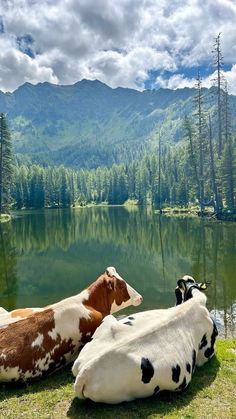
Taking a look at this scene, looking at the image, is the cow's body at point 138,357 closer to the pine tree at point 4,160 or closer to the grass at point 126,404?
the grass at point 126,404

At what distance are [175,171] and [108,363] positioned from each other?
119819 millimetres

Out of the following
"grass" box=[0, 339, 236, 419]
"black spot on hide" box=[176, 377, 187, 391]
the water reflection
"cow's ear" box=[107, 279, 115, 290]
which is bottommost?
the water reflection

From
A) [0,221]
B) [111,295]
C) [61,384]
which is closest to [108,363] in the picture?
[61,384]

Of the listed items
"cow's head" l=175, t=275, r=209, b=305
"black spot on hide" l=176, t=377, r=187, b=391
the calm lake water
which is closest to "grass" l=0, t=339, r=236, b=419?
"black spot on hide" l=176, t=377, r=187, b=391

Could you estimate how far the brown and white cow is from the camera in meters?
7.14

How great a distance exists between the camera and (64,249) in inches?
1335

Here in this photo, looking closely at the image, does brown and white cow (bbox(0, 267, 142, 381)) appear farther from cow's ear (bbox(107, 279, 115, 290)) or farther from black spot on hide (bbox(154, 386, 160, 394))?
black spot on hide (bbox(154, 386, 160, 394))

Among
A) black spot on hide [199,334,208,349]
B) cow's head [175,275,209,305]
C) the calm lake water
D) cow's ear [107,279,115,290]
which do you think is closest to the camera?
black spot on hide [199,334,208,349]

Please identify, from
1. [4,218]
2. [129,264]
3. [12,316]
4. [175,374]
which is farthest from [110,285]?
[4,218]

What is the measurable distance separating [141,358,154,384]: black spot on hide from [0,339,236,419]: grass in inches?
17.9

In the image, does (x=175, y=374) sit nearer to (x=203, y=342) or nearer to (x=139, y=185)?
(x=203, y=342)

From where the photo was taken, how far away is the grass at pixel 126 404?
6.02 meters

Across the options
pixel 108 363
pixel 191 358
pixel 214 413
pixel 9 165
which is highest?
pixel 9 165

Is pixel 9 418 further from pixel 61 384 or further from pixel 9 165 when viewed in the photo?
pixel 9 165
